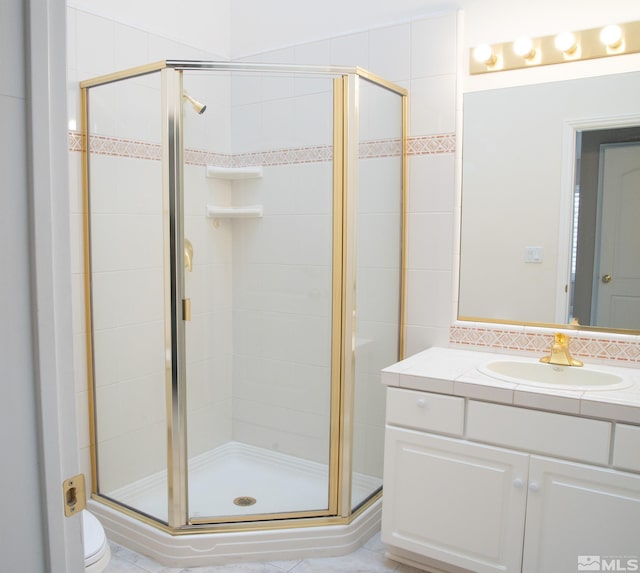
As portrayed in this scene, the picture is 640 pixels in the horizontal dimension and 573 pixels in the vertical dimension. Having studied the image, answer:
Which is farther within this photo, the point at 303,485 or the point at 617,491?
the point at 303,485

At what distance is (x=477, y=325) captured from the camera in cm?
254

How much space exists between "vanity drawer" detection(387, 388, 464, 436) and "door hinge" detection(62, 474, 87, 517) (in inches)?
58.6

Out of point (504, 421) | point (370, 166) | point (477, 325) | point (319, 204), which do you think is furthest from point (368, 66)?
point (504, 421)

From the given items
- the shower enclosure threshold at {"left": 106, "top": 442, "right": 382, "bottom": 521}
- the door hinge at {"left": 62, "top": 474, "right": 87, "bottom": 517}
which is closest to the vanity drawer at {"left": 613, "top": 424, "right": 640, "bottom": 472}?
the shower enclosure threshold at {"left": 106, "top": 442, "right": 382, "bottom": 521}

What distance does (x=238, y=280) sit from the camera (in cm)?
264

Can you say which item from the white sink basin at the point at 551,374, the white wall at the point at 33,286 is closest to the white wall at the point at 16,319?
the white wall at the point at 33,286

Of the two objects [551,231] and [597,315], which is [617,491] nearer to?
[597,315]

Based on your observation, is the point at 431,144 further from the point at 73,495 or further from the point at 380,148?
the point at 73,495

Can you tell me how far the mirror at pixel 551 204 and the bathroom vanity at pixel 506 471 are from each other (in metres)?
0.33

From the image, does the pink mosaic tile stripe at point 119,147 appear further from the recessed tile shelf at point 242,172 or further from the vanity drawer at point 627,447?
the vanity drawer at point 627,447

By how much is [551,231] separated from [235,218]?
53.5 inches

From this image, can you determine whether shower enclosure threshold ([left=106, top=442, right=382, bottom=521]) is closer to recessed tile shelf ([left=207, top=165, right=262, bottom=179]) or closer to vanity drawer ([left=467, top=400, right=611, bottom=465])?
vanity drawer ([left=467, top=400, right=611, bottom=465])

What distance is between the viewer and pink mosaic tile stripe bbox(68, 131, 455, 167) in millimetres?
2379

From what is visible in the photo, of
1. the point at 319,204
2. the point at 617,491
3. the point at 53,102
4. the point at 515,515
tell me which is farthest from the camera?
the point at 319,204
